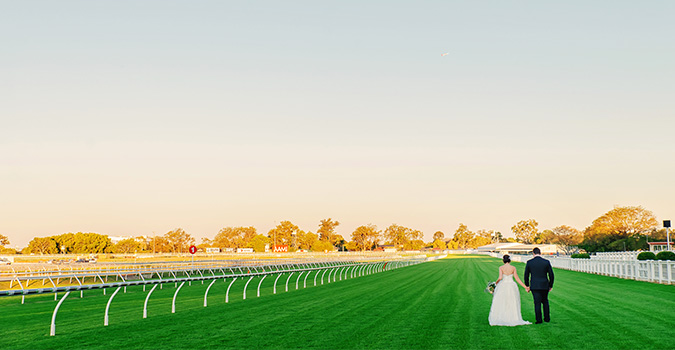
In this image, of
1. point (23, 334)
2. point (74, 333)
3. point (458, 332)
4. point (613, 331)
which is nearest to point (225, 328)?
point (74, 333)

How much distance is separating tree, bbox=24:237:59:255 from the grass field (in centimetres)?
11706

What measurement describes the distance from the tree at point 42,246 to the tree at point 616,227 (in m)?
111

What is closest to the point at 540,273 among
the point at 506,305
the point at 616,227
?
the point at 506,305

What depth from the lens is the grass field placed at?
33.2ft

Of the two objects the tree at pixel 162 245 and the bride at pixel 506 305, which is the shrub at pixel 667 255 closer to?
the bride at pixel 506 305

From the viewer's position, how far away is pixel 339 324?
12.7 m

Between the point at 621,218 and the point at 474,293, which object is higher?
the point at 621,218

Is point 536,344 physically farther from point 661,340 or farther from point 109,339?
point 109,339

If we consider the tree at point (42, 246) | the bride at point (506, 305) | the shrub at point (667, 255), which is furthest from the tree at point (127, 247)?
the bride at point (506, 305)

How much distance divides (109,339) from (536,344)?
302 inches

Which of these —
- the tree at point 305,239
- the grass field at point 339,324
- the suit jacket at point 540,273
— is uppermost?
the tree at point 305,239

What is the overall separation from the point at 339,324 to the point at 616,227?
10940 cm

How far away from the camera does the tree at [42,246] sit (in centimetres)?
12369

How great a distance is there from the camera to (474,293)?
21.9 meters
